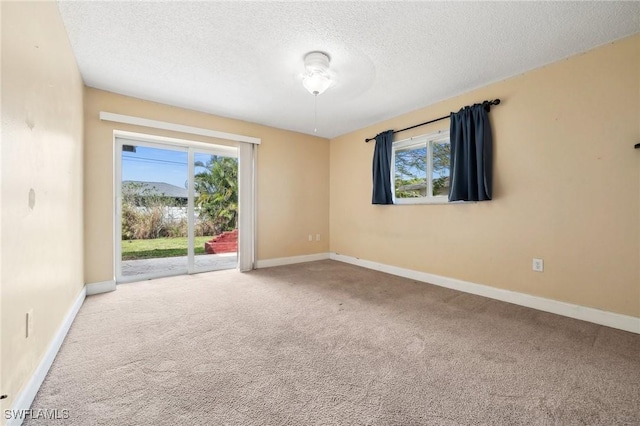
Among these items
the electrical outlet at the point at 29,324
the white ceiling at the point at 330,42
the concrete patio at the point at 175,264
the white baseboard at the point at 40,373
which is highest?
the white ceiling at the point at 330,42

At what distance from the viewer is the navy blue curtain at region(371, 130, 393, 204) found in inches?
156

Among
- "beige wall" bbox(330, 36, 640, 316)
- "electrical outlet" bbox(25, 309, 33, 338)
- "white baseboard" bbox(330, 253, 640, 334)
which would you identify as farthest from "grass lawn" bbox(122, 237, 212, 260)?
"beige wall" bbox(330, 36, 640, 316)

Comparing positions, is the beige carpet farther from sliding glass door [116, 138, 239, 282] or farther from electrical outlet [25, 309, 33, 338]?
sliding glass door [116, 138, 239, 282]

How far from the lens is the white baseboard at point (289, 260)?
14.3 feet

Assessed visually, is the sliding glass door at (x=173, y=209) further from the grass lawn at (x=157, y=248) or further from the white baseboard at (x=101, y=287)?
the white baseboard at (x=101, y=287)

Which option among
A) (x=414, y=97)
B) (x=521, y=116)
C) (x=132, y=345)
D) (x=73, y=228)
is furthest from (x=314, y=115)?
(x=132, y=345)

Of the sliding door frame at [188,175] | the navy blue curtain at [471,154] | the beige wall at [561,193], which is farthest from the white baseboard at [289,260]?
the navy blue curtain at [471,154]

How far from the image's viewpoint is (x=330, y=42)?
2193mm

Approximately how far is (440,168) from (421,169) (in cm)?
29

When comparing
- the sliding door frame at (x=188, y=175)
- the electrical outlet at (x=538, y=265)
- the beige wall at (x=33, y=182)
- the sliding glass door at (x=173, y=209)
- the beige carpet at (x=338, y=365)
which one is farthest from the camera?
the sliding glass door at (x=173, y=209)

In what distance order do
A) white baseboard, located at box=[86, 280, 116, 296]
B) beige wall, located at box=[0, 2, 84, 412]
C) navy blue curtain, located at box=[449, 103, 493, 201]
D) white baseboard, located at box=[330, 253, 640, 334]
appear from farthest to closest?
white baseboard, located at box=[86, 280, 116, 296] → navy blue curtain, located at box=[449, 103, 493, 201] → white baseboard, located at box=[330, 253, 640, 334] → beige wall, located at box=[0, 2, 84, 412]

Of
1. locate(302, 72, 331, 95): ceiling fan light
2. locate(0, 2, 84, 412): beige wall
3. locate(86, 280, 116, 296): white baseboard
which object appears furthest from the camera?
locate(86, 280, 116, 296): white baseboard

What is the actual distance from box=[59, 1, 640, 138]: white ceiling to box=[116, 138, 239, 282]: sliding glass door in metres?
0.89

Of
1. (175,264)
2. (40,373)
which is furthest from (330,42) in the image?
(175,264)
